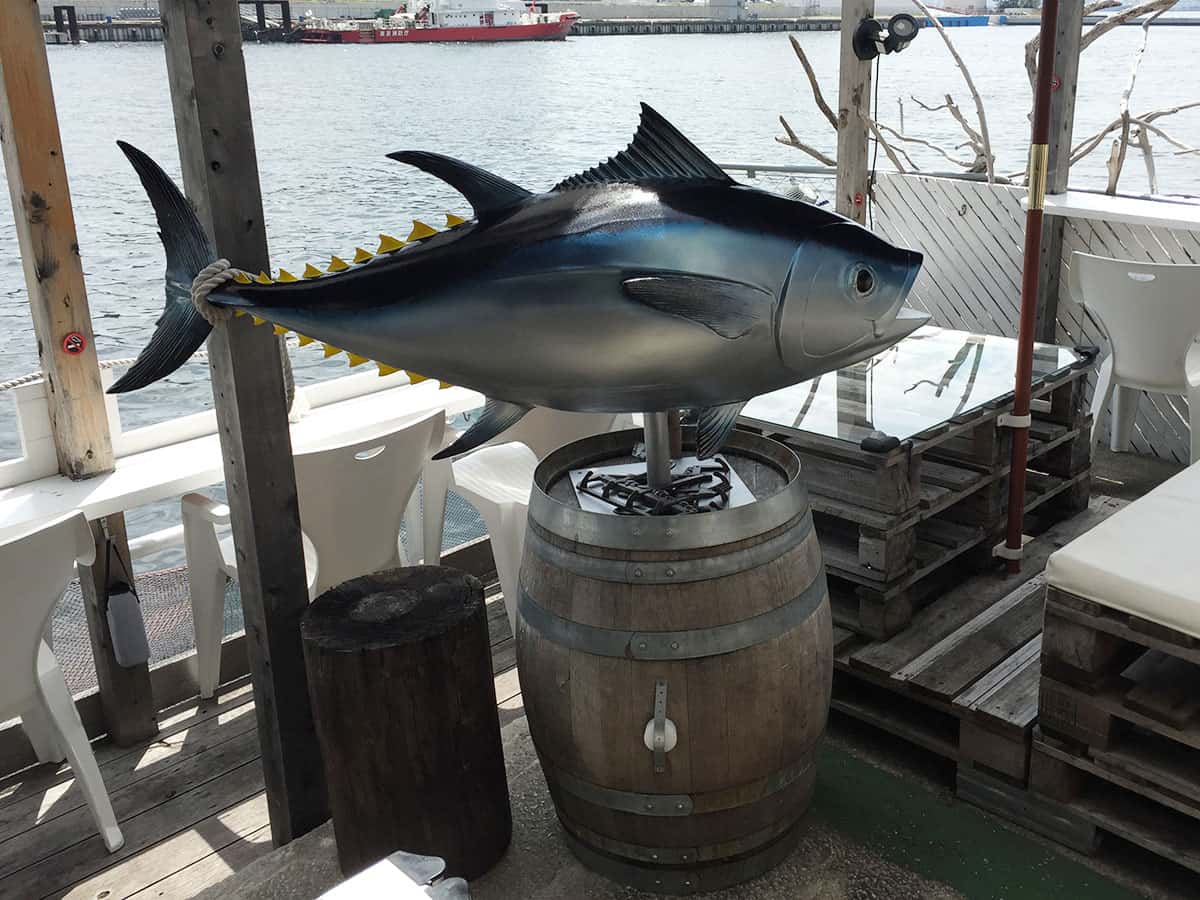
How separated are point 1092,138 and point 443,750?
274 inches

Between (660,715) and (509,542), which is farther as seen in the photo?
(509,542)

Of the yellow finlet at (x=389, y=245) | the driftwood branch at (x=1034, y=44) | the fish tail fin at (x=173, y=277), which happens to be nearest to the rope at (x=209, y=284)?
the fish tail fin at (x=173, y=277)

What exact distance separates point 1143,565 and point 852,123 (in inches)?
121

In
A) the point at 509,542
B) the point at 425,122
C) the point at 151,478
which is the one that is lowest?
the point at 509,542

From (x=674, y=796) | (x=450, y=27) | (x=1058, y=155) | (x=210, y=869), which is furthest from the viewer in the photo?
(x=450, y=27)

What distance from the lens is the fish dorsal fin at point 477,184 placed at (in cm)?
171

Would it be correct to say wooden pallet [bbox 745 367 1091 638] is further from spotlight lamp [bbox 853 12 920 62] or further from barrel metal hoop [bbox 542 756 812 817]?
spotlight lamp [bbox 853 12 920 62]

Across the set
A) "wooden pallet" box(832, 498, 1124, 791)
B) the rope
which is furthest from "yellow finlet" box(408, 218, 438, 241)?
"wooden pallet" box(832, 498, 1124, 791)

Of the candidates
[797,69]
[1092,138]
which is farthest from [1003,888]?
[797,69]

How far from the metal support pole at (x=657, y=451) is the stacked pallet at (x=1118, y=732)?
2.66 ft

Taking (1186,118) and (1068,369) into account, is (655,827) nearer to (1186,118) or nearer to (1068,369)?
(1068,369)

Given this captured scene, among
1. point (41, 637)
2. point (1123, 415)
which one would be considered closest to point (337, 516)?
point (41, 637)

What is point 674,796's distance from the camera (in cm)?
198

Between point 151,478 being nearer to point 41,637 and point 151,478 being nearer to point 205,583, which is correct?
point 205,583
